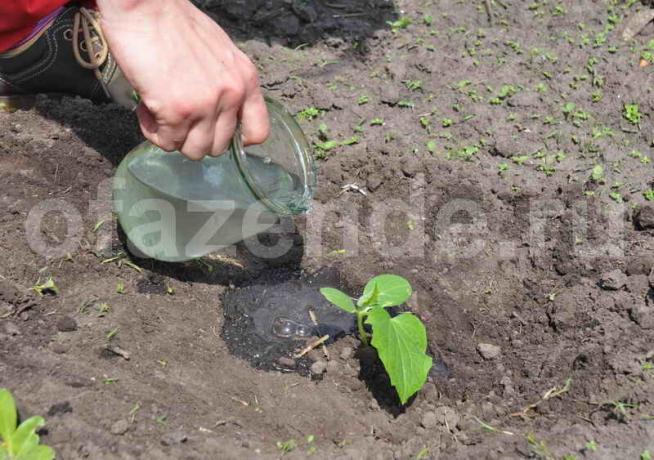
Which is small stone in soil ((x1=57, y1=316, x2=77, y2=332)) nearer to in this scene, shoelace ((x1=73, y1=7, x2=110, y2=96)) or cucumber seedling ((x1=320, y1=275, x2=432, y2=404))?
cucumber seedling ((x1=320, y1=275, x2=432, y2=404))

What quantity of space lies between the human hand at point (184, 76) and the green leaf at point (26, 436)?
698 mm

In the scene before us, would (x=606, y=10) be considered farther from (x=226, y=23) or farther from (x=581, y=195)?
(x=226, y=23)

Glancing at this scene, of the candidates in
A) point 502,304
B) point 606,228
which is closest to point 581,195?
point 606,228

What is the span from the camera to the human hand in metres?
1.84

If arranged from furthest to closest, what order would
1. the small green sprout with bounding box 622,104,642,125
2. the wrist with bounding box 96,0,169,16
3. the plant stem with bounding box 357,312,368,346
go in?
the small green sprout with bounding box 622,104,642,125 → the plant stem with bounding box 357,312,368,346 → the wrist with bounding box 96,0,169,16

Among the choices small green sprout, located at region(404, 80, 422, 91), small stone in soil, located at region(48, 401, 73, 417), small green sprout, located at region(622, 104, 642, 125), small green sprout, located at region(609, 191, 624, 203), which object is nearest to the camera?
small stone in soil, located at region(48, 401, 73, 417)

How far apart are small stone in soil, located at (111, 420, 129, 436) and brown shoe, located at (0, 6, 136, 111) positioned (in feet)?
4.59

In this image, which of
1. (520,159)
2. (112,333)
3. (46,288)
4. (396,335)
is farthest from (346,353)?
(520,159)

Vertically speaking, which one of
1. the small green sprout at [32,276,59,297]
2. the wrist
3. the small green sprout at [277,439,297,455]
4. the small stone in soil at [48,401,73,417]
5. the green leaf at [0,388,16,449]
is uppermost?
the wrist

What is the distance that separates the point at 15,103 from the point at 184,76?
128 cm

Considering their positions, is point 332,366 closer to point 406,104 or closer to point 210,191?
point 210,191

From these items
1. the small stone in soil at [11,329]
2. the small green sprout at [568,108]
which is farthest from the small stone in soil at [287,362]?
the small green sprout at [568,108]

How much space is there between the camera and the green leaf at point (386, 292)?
7.04ft

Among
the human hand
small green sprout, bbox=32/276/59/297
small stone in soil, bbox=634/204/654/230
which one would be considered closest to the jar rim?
the human hand
